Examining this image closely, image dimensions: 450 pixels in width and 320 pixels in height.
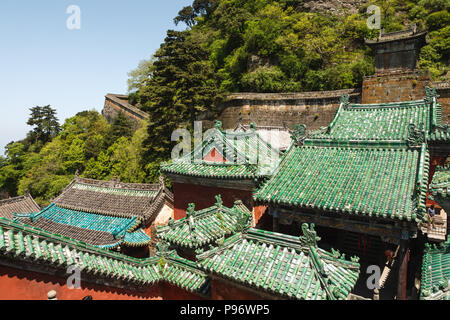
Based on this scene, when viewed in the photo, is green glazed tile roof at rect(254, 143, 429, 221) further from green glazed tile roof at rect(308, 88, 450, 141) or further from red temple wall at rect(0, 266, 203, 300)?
red temple wall at rect(0, 266, 203, 300)

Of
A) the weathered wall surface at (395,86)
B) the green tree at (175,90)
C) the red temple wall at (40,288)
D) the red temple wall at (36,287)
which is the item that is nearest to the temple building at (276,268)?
the red temple wall at (40,288)

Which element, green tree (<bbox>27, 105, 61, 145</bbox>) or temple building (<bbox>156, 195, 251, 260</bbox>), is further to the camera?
green tree (<bbox>27, 105, 61, 145</bbox>)

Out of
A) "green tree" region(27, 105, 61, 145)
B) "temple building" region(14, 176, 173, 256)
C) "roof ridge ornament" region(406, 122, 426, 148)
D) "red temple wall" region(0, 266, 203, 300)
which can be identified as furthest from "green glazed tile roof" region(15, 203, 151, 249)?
"green tree" region(27, 105, 61, 145)

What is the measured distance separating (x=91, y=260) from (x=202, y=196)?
19.3 ft

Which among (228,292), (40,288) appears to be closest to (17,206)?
(40,288)

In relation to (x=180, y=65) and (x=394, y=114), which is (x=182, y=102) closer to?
(x=180, y=65)

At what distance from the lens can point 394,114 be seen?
46.1 ft

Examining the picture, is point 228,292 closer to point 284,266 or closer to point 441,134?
point 284,266

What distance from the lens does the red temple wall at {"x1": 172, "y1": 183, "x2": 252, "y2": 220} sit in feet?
36.9

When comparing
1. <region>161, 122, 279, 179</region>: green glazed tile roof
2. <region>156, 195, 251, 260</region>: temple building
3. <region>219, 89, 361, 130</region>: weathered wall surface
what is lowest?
<region>156, 195, 251, 260</region>: temple building

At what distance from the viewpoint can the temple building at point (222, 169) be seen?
10948mm

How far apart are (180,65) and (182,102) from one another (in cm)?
327

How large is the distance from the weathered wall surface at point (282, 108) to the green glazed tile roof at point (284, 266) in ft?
78.8
